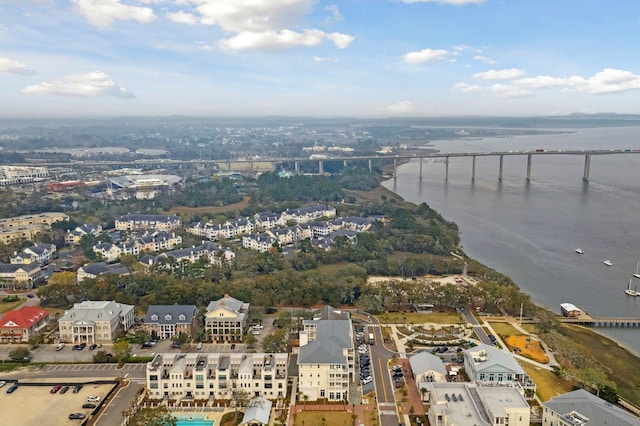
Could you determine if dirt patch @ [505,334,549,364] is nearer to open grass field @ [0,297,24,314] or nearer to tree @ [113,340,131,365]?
tree @ [113,340,131,365]

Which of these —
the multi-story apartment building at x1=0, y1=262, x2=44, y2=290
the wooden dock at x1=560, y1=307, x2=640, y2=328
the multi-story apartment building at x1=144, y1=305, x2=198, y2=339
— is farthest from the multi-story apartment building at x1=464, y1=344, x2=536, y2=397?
the multi-story apartment building at x1=0, y1=262, x2=44, y2=290

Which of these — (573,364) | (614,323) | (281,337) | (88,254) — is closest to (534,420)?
(573,364)

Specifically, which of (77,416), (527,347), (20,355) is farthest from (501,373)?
(20,355)

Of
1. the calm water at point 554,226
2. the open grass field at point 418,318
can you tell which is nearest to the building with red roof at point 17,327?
the open grass field at point 418,318

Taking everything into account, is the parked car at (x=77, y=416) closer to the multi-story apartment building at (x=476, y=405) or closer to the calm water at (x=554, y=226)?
the multi-story apartment building at (x=476, y=405)

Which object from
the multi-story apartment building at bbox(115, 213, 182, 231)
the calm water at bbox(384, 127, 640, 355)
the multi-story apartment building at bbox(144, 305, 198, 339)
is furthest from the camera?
the multi-story apartment building at bbox(115, 213, 182, 231)
